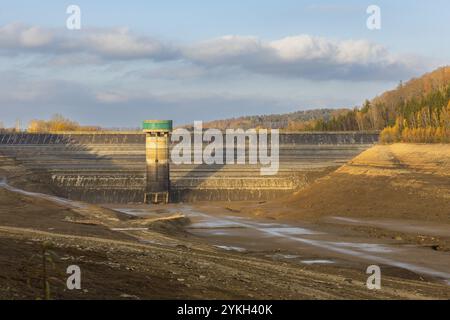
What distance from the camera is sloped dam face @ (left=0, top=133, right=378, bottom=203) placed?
83.1m

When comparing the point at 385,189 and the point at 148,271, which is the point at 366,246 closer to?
the point at 148,271

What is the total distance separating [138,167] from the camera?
3447 inches

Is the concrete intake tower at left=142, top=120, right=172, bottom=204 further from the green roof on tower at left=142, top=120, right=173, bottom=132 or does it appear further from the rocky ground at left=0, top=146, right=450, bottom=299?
the rocky ground at left=0, top=146, right=450, bottom=299

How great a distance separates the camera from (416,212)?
190 ft

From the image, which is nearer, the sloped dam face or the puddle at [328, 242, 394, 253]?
the puddle at [328, 242, 394, 253]

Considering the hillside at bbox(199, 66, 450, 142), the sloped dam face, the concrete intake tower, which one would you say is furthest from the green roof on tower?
the hillside at bbox(199, 66, 450, 142)

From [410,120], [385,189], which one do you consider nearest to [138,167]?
[385,189]

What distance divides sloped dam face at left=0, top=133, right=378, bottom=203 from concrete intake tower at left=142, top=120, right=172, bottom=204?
2.00 m

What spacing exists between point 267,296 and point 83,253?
25.0ft

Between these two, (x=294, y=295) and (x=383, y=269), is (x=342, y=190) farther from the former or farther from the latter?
(x=294, y=295)
